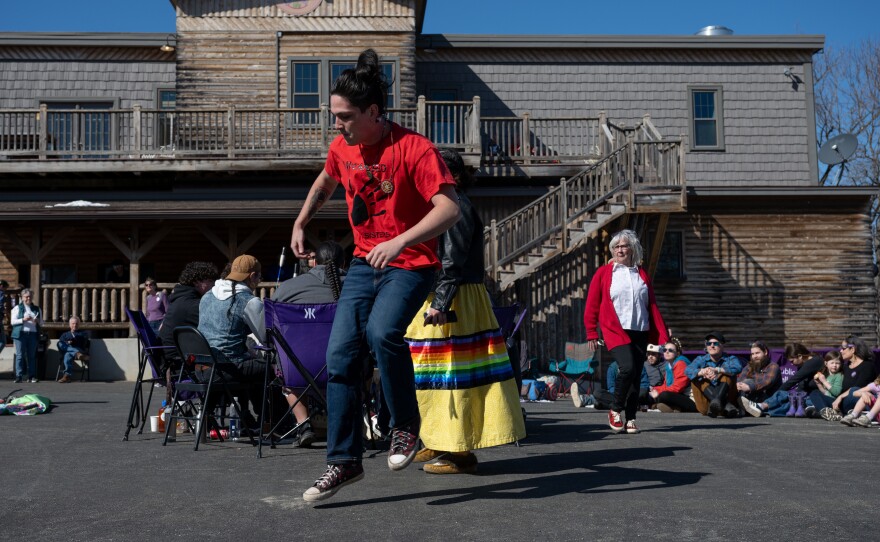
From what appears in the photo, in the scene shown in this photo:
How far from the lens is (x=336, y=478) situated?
467 centimetres

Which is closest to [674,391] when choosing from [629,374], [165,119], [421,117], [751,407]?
[751,407]

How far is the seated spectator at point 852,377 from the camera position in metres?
11.1

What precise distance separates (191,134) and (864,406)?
550 inches

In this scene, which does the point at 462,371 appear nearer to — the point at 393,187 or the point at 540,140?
the point at 393,187

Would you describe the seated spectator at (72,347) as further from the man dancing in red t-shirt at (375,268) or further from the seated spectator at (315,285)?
the man dancing in red t-shirt at (375,268)

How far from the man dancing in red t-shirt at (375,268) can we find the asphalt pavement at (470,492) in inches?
12.4

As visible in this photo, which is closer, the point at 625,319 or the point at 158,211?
the point at 625,319

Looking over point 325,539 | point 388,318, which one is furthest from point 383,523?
point 388,318

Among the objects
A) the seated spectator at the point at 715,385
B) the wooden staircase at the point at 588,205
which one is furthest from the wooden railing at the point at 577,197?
the seated spectator at the point at 715,385

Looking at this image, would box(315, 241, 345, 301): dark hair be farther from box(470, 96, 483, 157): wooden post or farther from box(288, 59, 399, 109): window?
box(288, 59, 399, 109): window

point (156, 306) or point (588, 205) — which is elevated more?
point (588, 205)

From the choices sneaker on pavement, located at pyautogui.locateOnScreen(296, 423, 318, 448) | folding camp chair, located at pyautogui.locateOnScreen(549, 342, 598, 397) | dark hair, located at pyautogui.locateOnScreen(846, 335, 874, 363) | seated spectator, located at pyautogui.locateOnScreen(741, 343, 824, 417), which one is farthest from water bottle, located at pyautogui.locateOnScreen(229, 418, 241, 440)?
folding camp chair, located at pyautogui.locateOnScreen(549, 342, 598, 397)

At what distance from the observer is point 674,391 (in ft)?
41.4

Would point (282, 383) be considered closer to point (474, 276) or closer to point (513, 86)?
point (474, 276)
